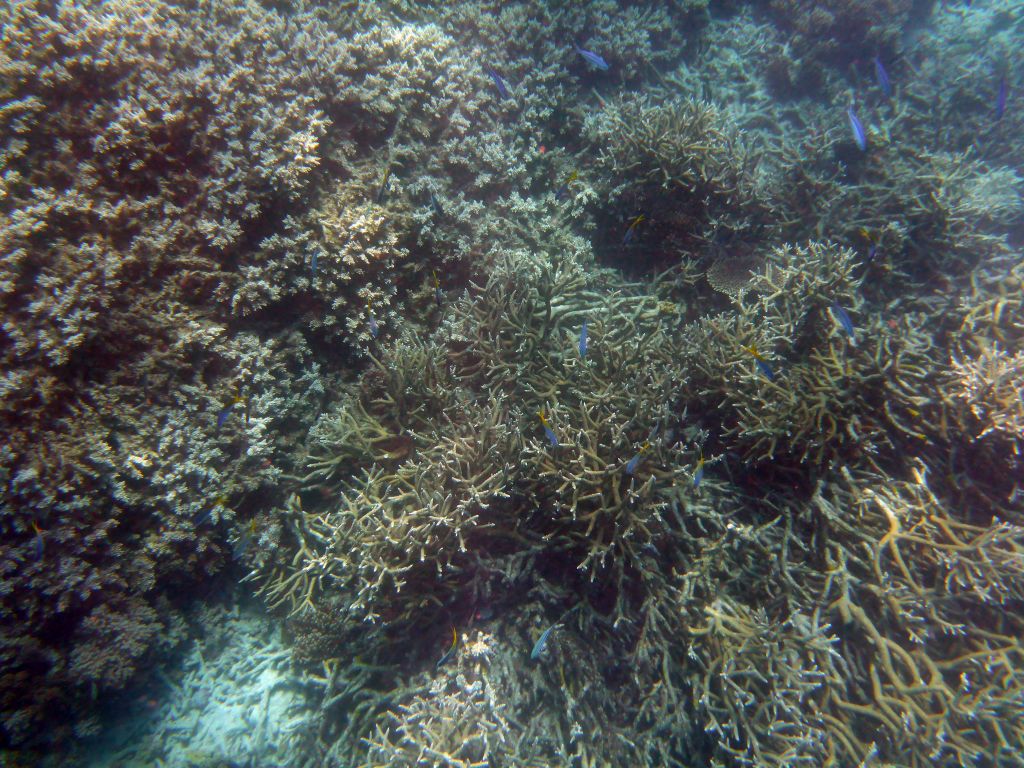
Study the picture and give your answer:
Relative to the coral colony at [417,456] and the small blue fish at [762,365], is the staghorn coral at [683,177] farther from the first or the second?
the small blue fish at [762,365]

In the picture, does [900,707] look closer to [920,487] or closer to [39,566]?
[920,487]

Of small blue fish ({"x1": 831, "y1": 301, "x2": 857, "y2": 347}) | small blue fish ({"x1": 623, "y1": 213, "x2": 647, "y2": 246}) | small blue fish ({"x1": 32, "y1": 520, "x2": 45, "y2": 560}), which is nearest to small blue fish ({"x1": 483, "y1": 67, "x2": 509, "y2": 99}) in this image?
small blue fish ({"x1": 623, "y1": 213, "x2": 647, "y2": 246})

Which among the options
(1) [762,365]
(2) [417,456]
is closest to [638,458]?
(1) [762,365]

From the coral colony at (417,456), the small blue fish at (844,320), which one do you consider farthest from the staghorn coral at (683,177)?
the small blue fish at (844,320)

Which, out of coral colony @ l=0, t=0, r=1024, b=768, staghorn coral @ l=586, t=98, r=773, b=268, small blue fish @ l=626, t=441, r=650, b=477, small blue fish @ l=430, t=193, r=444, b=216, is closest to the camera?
small blue fish @ l=626, t=441, r=650, b=477

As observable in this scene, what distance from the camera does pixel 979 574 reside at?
3443mm

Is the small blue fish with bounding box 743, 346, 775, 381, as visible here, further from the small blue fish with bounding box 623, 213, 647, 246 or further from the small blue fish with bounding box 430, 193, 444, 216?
the small blue fish with bounding box 430, 193, 444, 216

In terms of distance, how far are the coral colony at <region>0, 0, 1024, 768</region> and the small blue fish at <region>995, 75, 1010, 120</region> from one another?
3774 mm

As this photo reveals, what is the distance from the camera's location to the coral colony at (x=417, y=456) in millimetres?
3537

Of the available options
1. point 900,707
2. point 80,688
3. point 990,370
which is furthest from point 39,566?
point 990,370

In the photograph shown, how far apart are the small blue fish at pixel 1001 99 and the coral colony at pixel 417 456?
12.4 ft

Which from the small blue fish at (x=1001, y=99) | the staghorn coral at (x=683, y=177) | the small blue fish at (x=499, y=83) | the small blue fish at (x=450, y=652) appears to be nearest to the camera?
the small blue fish at (x=450, y=652)

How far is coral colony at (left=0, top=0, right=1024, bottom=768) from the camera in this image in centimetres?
354

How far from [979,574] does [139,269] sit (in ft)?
22.2
